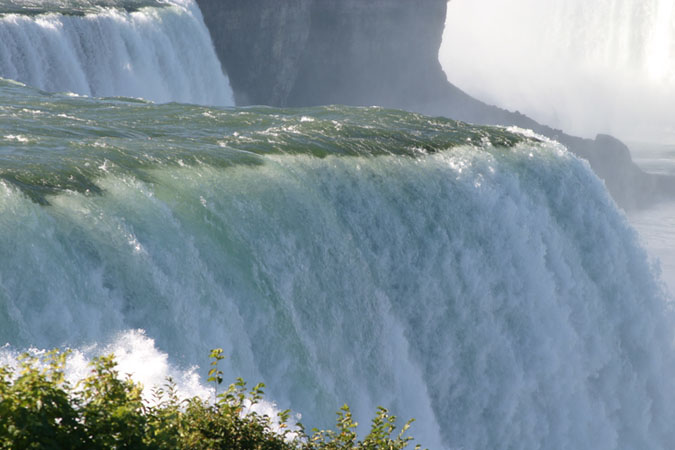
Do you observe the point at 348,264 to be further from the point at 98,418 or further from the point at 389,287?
the point at 98,418

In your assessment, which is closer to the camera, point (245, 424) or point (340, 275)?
point (245, 424)

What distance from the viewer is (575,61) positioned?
7200 cm

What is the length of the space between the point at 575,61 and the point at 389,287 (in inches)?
2448

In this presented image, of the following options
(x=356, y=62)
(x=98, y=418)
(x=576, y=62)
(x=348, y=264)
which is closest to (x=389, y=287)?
(x=348, y=264)

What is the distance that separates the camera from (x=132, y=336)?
9516mm

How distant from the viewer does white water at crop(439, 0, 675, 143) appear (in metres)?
62.6

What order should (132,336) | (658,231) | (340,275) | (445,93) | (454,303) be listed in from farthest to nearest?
1. (445,93)
2. (658,231)
3. (454,303)
4. (340,275)
5. (132,336)

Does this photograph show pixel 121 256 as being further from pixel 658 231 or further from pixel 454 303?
pixel 658 231

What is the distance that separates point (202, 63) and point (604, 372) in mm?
18681

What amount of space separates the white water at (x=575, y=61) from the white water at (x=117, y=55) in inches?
1343

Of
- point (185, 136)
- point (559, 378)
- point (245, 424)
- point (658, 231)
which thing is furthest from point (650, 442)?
point (658, 231)

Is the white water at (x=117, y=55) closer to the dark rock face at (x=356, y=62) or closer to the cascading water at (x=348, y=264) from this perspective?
the cascading water at (x=348, y=264)

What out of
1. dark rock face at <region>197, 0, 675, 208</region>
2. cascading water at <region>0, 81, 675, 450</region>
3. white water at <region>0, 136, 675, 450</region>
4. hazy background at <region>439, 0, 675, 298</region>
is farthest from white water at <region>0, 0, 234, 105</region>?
hazy background at <region>439, 0, 675, 298</region>

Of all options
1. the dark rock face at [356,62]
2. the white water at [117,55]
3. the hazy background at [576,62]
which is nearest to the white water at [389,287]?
the white water at [117,55]
